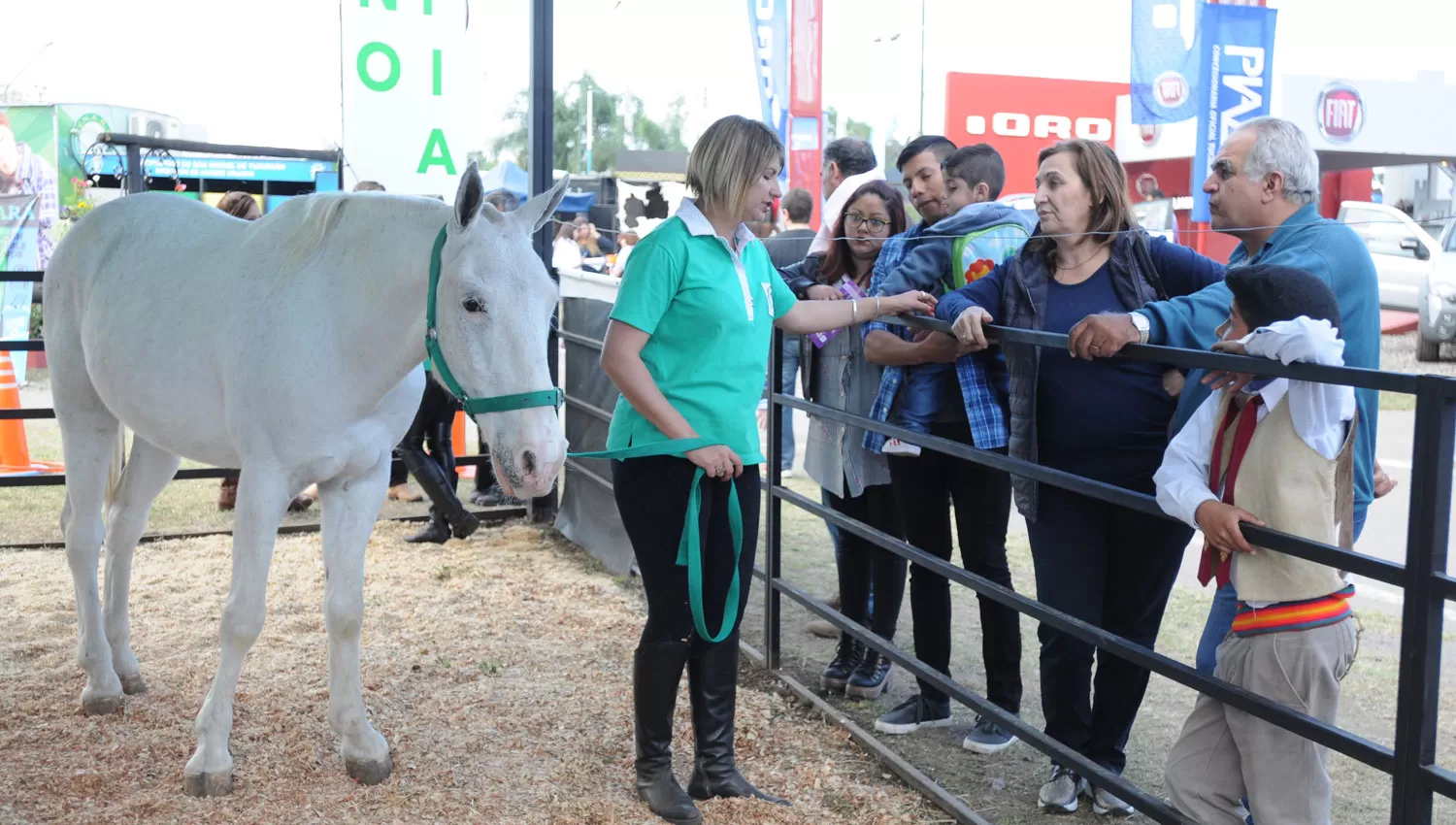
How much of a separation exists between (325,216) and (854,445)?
5.73 ft

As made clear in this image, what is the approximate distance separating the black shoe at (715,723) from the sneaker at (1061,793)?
2.20 feet

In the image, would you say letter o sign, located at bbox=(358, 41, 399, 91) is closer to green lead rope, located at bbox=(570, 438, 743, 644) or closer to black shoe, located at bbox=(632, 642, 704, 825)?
green lead rope, located at bbox=(570, 438, 743, 644)

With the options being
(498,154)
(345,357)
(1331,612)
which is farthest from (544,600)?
(498,154)

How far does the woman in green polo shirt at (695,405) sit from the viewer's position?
272 centimetres

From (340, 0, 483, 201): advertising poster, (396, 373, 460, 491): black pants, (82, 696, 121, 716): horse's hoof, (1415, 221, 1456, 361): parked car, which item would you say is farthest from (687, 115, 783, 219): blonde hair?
(1415, 221, 1456, 361): parked car

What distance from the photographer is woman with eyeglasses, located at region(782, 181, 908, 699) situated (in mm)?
3832

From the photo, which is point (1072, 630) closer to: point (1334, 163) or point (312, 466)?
point (312, 466)

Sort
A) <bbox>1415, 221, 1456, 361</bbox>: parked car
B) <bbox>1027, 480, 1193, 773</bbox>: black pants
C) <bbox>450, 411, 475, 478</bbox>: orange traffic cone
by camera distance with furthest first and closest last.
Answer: <bbox>1415, 221, 1456, 361</bbox>: parked car, <bbox>450, 411, 475, 478</bbox>: orange traffic cone, <bbox>1027, 480, 1193, 773</bbox>: black pants

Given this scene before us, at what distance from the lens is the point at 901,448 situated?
351 centimetres

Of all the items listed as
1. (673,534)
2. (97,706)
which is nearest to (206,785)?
(97,706)

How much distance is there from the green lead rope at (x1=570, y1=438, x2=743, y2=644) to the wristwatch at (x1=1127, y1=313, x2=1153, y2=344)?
3.19ft

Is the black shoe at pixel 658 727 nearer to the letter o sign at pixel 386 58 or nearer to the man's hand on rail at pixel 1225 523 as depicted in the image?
the man's hand on rail at pixel 1225 523

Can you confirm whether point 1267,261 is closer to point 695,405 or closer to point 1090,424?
point 1090,424

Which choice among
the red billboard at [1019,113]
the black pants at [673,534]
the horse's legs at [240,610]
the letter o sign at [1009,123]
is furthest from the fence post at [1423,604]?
the letter o sign at [1009,123]
